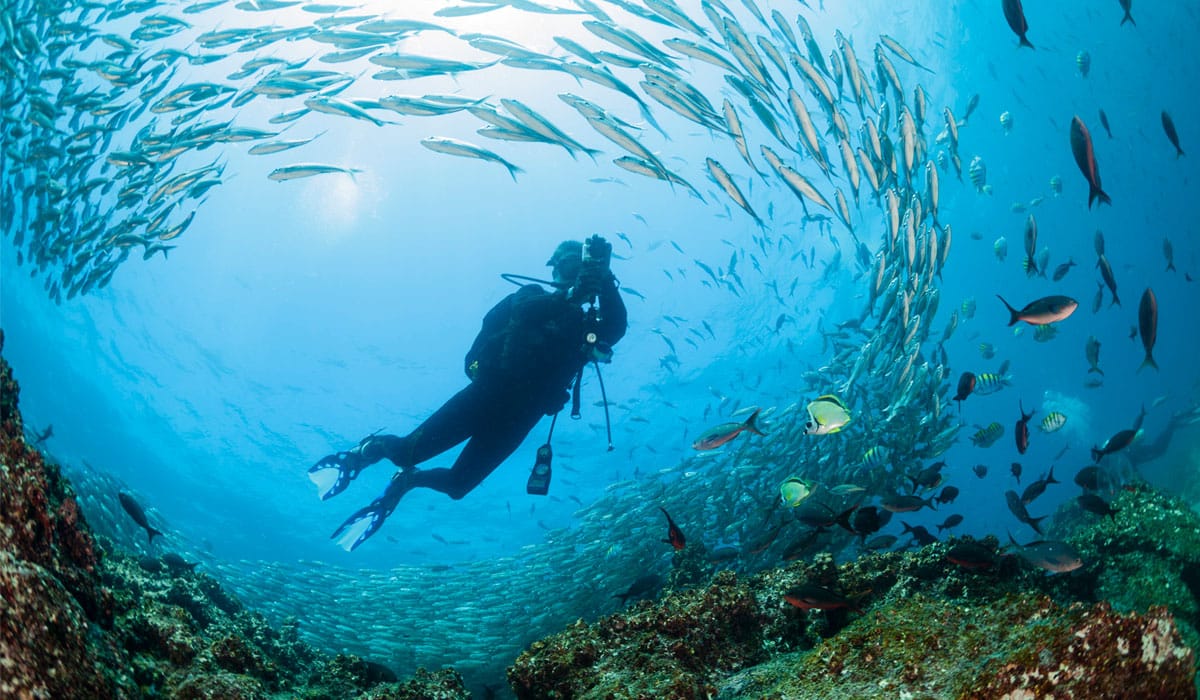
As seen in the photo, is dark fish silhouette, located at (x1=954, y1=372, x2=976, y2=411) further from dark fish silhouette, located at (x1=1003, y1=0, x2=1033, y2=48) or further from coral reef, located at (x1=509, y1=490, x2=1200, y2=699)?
dark fish silhouette, located at (x1=1003, y1=0, x2=1033, y2=48)

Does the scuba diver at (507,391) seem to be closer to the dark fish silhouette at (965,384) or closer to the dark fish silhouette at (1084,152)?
the dark fish silhouette at (965,384)

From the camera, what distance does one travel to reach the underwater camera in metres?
7.57

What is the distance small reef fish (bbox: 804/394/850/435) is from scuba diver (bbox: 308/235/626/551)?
318 cm

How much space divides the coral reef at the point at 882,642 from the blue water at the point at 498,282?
20888 millimetres

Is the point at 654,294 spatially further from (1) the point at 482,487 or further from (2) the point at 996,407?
(2) the point at 996,407

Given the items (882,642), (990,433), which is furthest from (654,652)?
(990,433)

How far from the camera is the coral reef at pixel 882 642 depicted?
1.75 metres

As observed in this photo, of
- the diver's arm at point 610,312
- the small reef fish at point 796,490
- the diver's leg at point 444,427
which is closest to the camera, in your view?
the small reef fish at point 796,490

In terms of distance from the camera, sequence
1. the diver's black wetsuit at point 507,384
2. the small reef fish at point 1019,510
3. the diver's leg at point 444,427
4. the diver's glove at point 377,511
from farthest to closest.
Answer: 1. the diver's glove at point 377,511
2. the diver's leg at point 444,427
3. the diver's black wetsuit at point 507,384
4. the small reef fish at point 1019,510

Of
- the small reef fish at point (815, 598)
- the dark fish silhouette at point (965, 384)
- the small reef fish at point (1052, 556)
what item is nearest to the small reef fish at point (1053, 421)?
the dark fish silhouette at point (965, 384)

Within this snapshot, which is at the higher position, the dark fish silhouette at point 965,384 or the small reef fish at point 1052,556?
the dark fish silhouette at point 965,384

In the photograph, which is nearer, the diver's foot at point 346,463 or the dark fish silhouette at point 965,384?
the dark fish silhouette at point 965,384

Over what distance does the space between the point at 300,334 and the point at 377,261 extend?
9.02 meters

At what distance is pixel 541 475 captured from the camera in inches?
301
